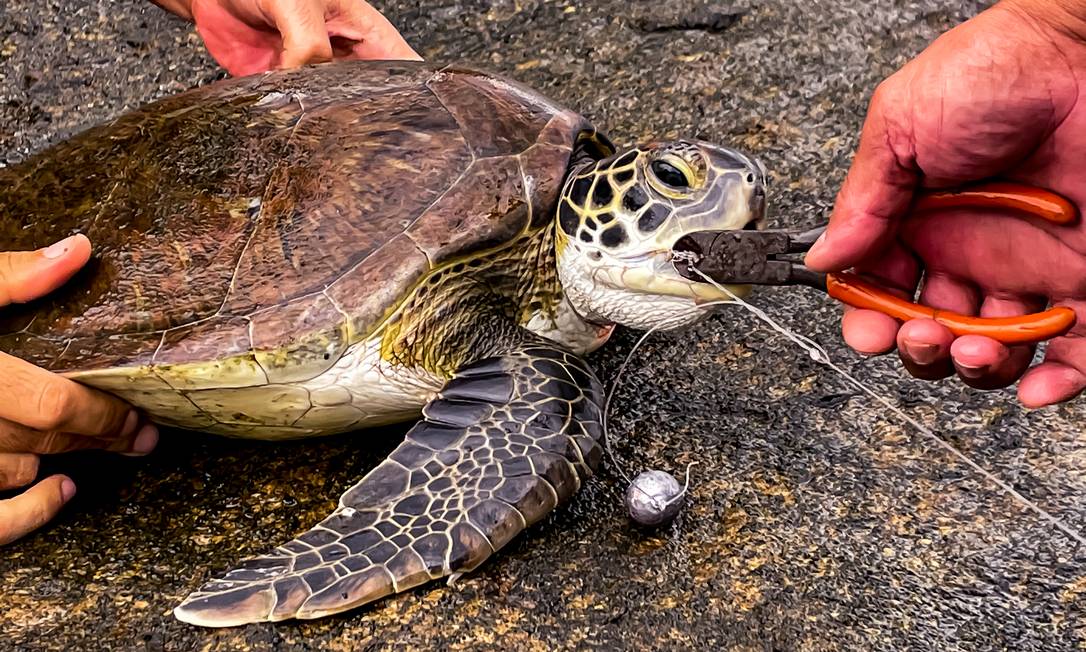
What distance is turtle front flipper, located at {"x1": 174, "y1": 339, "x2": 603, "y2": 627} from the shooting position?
5.37 ft

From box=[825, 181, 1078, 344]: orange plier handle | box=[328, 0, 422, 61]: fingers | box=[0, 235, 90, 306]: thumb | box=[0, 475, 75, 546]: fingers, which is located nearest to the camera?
box=[825, 181, 1078, 344]: orange plier handle

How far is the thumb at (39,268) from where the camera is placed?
6.50ft

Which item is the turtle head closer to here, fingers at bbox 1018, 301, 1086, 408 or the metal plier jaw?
the metal plier jaw

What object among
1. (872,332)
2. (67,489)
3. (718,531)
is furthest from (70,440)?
(872,332)

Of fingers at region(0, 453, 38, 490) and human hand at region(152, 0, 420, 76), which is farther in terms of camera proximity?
human hand at region(152, 0, 420, 76)

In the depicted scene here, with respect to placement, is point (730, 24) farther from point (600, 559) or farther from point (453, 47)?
point (600, 559)

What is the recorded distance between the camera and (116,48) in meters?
3.44

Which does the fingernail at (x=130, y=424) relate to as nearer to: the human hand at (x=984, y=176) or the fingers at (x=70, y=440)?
the fingers at (x=70, y=440)

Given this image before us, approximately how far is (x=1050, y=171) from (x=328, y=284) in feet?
4.39

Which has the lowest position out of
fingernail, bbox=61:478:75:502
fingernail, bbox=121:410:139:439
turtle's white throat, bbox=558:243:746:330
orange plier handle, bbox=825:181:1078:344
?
fingernail, bbox=61:478:75:502

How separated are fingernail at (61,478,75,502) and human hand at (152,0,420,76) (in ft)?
4.00

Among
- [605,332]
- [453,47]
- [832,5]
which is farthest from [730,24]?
[605,332]

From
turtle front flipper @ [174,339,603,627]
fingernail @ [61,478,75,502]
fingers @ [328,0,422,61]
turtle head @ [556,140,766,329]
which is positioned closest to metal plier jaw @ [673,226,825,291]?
turtle head @ [556,140,766,329]

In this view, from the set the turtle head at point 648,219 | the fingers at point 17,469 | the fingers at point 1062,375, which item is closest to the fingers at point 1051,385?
the fingers at point 1062,375
